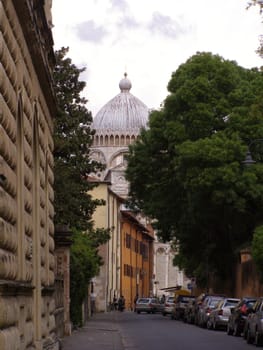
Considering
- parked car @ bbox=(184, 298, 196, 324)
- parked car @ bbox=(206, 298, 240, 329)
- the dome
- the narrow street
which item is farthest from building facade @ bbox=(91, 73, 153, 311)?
the narrow street

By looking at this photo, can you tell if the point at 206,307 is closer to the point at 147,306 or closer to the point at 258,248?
the point at 258,248

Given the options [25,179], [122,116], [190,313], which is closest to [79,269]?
[190,313]

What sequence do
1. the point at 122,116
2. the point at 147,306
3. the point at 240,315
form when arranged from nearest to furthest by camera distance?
the point at 240,315, the point at 147,306, the point at 122,116

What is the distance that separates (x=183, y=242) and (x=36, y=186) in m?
44.2

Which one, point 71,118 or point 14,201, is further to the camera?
point 71,118

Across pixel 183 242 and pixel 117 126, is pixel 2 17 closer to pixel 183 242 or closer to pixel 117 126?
pixel 183 242

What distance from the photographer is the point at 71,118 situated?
4353 centimetres

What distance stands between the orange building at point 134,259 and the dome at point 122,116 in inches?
1115

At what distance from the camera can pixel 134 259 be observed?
116 metres

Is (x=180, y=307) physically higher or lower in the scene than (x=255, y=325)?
higher

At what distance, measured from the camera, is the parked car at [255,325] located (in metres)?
31.2

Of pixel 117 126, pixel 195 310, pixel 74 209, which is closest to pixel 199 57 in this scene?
pixel 195 310

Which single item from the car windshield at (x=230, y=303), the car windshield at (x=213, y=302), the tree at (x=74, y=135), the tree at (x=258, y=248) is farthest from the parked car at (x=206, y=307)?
the tree at (x=74, y=135)

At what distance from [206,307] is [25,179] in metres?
31.8
